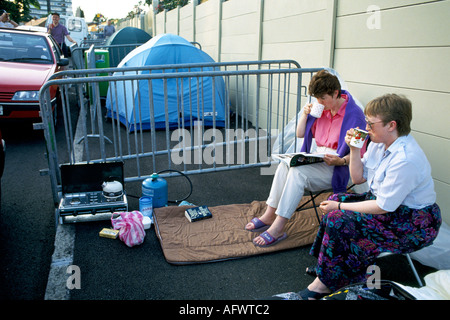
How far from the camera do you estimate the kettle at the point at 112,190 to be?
151 inches

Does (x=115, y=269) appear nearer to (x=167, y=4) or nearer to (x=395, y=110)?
(x=395, y=110)

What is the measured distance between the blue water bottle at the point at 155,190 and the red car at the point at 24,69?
3415 mm

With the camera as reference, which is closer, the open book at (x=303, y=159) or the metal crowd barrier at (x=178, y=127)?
the open book at (x=303, y=159)

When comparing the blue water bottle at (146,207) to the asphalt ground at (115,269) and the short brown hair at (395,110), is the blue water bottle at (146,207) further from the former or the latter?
the short brown hair at (395,110)

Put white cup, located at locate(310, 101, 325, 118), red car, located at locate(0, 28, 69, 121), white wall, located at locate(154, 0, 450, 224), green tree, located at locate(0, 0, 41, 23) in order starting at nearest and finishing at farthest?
1. white wall, located at locate(154, 0, 450, 224)
2. white cup, located at locate(310, 101, 325, 118)
3. red car, located at locate(0, 28, 69, 121)
4. green tree, located at locate(0, 0, 41, 23)

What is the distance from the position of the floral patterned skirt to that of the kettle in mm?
2123

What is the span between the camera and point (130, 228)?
346 centimetres

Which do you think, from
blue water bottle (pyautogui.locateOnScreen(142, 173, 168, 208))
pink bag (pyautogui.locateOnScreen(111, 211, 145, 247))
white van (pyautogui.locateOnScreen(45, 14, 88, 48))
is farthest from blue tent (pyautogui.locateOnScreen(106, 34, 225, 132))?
white van (pyautogui.locateOnScreen(45, 14, 88, 48))

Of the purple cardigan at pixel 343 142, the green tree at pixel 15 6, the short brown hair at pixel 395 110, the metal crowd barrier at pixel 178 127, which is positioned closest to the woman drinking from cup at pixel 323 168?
the purple cardigan at pixel 343 142

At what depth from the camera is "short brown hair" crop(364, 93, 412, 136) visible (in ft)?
8.20

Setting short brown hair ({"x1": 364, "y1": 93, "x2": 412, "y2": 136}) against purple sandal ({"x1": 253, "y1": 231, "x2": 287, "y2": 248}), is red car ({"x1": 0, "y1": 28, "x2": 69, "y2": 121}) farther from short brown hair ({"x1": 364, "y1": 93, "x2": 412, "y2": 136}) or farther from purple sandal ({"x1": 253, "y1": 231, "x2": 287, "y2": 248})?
short brown hair ({"x1": 364, "y1": 93, "x2": 412, "y2": 136})

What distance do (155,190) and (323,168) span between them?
5.60 feet

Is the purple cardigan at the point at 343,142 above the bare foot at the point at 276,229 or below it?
above
